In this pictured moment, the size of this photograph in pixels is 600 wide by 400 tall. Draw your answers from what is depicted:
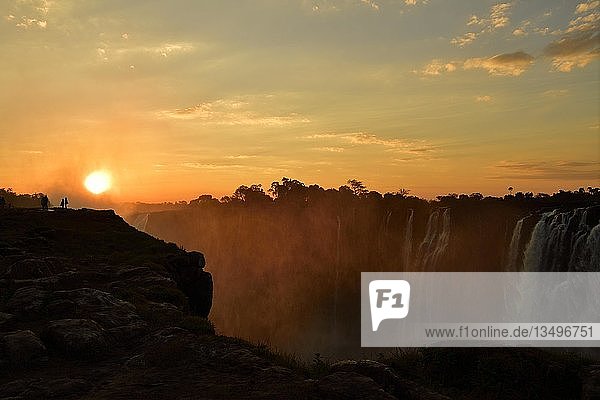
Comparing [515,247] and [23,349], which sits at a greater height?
[515,247]

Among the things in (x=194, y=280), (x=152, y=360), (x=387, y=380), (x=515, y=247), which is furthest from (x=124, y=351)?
(x=515, y=247)

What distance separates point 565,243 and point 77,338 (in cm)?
4440

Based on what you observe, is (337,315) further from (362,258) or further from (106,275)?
(106,275)

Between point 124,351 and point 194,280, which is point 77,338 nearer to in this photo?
point 124,351

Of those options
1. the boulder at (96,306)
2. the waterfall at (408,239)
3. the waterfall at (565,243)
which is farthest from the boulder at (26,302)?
the waterfall at (408,239)

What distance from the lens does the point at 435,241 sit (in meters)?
63.6

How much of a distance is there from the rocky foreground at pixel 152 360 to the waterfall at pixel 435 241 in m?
50.8

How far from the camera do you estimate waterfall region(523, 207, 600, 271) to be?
126 ft

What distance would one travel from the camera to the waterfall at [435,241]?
204 ft

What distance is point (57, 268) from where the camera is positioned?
51.3ft

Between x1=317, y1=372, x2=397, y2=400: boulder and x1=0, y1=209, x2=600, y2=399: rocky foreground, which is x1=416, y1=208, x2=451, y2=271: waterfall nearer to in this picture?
x1=0, y1=209, x2=600, y2=399: rocky foreground

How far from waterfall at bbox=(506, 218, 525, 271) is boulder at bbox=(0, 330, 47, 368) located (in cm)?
4889

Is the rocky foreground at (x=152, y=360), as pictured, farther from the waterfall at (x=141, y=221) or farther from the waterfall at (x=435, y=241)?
the waterfall at (x=141, y=221)

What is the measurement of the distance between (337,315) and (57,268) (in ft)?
238
